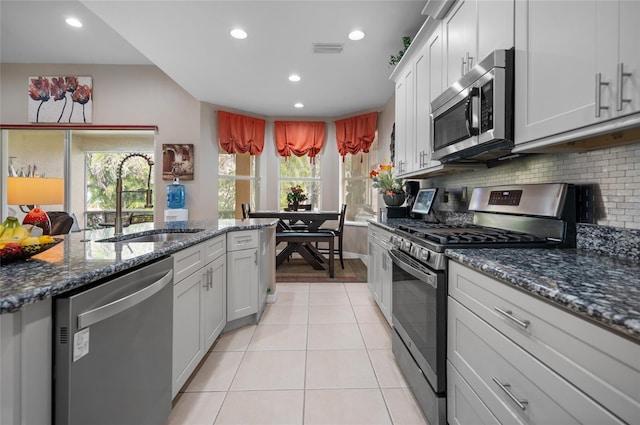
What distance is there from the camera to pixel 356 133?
540 centimetres

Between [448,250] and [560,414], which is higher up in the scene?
[448,250]

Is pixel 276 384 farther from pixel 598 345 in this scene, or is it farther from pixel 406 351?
pixel 598 345

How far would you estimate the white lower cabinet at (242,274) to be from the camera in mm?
2400

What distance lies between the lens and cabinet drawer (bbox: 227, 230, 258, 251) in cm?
239

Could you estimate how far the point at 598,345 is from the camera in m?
0.63

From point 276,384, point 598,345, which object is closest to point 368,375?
point 276,384

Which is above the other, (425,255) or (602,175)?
(602,175)

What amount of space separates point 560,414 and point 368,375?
1286mm

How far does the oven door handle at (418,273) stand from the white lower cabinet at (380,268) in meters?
0.51

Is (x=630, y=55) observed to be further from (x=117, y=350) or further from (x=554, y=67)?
(x=117, y=350)

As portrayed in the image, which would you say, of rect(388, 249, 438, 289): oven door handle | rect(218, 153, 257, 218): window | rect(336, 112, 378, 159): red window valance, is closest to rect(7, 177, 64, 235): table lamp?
rect(388, 249, 438, 289): oven door handle

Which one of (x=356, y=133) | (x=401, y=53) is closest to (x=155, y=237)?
(x=401, y=53)

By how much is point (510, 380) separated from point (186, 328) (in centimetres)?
147

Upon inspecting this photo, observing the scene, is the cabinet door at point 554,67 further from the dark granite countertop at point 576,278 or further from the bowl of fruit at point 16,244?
the bowl of fruit at point 16,244
